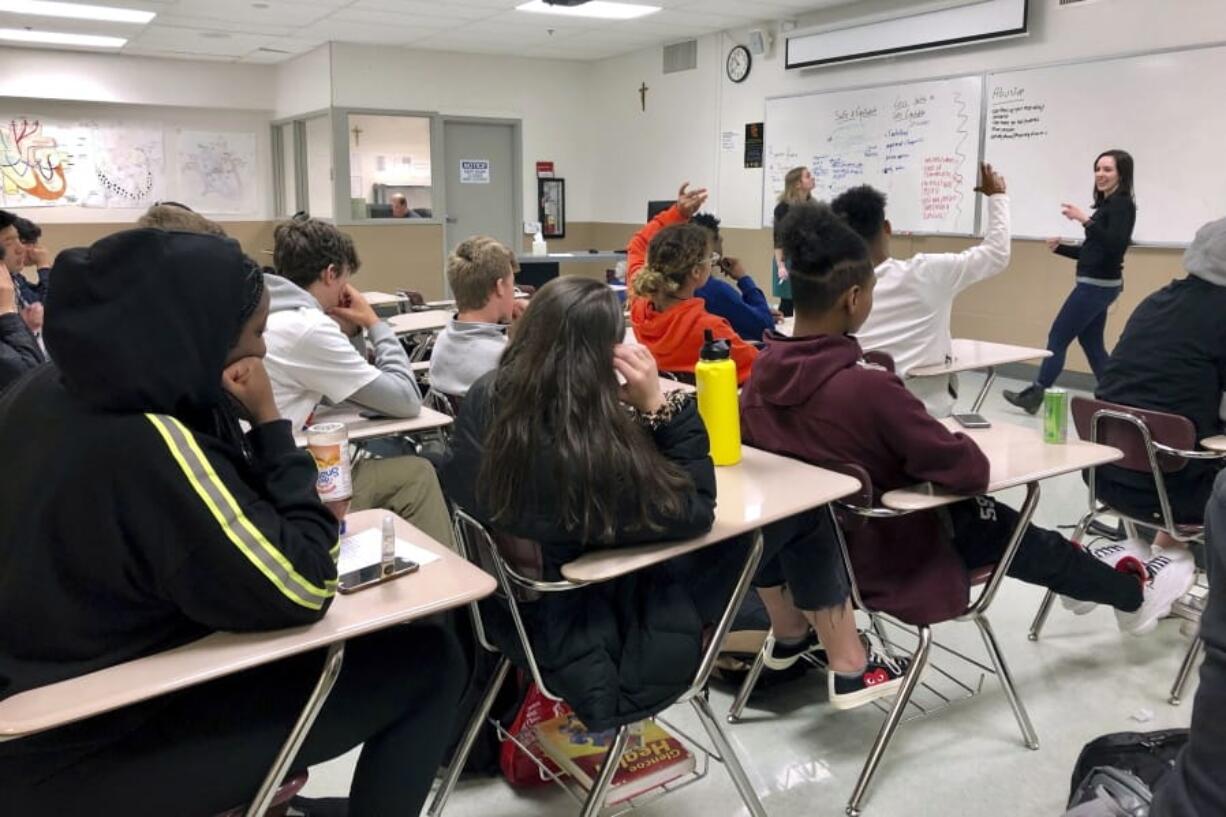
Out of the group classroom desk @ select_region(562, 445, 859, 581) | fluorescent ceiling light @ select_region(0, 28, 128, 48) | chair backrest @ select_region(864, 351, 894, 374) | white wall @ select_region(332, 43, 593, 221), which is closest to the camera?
classroom desk @ select_region(562, 445, 859, 581)

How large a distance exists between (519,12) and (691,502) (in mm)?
6656

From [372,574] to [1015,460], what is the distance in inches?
56.6

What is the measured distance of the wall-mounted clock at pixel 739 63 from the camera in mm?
8031

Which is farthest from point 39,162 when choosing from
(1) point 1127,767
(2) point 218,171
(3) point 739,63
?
(1) point 1127,767

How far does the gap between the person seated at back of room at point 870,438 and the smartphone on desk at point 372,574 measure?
3.06 ft

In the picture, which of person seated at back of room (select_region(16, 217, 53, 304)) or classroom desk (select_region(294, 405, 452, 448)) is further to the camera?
person seated at back of room (select_region(16, 217, 53, 304))

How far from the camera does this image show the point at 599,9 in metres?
7.47

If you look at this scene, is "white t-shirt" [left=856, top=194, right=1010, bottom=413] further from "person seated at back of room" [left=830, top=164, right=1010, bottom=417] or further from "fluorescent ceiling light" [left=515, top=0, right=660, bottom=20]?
"fluorescent ceiling light" [left=515, top=0, right=660, bottom=20]

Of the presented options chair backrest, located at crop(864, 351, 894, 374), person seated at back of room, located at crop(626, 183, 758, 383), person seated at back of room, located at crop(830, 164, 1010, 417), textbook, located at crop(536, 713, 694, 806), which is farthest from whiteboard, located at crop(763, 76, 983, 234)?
textbook, located at crop(536, 713, 694, 806)

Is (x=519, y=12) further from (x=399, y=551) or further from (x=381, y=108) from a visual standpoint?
(x=399, y=551)

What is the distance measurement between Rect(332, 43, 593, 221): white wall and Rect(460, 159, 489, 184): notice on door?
436 millimetres

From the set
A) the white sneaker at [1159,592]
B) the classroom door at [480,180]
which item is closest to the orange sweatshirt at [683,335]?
the white sneaker at [1159,592]

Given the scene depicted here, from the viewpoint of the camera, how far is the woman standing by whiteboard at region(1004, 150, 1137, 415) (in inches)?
205

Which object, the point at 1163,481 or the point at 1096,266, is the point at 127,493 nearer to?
the point at 1163,481
